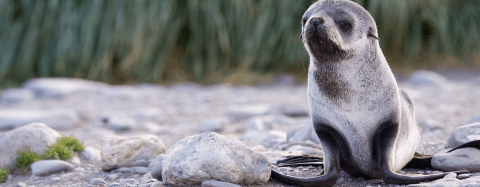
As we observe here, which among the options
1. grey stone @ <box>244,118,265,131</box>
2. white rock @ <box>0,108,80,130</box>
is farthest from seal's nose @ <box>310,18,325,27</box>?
white rock @ <box>0,108,80,130</box>

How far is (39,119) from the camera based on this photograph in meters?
4.50

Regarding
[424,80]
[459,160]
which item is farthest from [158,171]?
[424,80]

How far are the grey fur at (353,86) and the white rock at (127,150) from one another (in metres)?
1.32

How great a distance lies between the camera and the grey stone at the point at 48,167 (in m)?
2.97

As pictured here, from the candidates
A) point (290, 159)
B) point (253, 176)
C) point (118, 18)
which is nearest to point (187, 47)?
point (118, 18)

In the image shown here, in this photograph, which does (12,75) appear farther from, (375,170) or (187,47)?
(375,170)

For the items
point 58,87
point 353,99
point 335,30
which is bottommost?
point 58,87

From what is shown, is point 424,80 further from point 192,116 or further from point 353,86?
point 353,86

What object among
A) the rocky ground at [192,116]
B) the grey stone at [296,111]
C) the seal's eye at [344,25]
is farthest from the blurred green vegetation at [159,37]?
the seal's eye at [344,25]

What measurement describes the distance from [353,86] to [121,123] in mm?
3073

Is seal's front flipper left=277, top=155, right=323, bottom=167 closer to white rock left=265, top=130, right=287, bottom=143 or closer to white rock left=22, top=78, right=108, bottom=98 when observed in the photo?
white rock left=265, top=130, right=287, bottom=143

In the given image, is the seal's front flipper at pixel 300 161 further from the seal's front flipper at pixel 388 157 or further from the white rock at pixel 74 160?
the white rock at pixel 74 160

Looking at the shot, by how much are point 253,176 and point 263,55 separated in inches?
207

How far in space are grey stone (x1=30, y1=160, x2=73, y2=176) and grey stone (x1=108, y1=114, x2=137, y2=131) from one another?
1.62m
